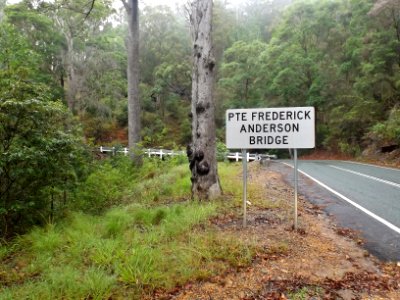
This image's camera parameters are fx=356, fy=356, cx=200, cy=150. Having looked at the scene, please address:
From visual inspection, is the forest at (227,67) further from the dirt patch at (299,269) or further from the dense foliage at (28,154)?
the dirt patch at (299,269)

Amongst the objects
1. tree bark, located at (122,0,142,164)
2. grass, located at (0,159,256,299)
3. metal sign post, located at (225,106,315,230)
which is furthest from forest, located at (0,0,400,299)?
metal sign post, located at (225,106,315,230)

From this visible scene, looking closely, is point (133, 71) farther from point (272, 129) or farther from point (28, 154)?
point (272, 129)

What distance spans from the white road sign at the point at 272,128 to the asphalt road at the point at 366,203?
1.99 meters

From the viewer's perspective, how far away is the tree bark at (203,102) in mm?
7891

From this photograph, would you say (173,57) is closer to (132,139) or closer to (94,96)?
(94,96)

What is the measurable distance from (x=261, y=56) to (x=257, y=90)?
422 centimetres

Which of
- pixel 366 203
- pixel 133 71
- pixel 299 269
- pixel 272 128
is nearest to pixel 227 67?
pixel 133 71

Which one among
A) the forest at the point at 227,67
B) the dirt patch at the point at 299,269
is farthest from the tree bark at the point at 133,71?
the dirt patch at the point at 299,269

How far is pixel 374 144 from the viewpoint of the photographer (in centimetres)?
2784

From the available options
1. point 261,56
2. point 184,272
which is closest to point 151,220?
point 184,272

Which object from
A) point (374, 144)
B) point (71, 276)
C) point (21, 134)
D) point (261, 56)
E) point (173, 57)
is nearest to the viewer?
point (71, 276)

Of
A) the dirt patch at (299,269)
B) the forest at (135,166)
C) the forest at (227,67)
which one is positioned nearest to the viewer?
the dirt patch at (299,269)

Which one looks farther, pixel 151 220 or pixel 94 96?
pixel 94 96

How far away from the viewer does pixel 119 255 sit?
4.76 m
